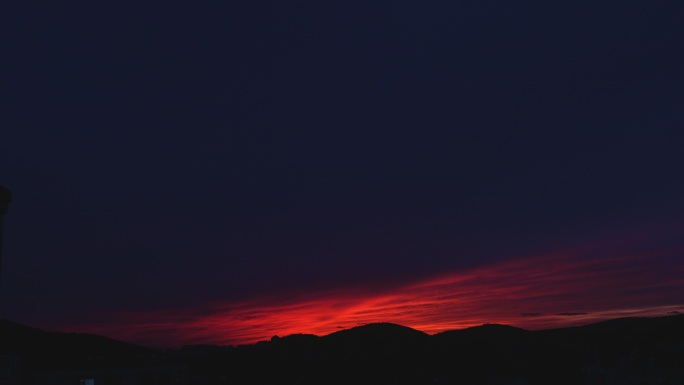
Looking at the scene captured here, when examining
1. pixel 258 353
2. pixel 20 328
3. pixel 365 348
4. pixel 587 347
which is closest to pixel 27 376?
pixel 20 328

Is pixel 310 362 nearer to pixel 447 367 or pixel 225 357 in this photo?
pixel 225 357

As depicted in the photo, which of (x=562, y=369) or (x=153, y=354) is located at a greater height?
(x=153, y=354)

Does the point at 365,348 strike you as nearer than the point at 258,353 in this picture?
No

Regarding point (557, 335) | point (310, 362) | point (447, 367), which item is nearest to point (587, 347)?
point (557, 335)

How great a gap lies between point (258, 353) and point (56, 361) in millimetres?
39105

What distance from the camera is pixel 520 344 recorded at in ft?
279

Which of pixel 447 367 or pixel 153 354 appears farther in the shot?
pixel 447 367

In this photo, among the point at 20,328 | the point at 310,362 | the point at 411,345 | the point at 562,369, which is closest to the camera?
the point at 20,328

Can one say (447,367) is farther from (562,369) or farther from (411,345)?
(562,369)

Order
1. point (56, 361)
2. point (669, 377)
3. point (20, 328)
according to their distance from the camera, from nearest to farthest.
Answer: point (669, 377), point (56, 361), point (20, 328)

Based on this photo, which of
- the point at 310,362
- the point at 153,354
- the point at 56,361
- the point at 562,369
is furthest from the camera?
the point at 310,362

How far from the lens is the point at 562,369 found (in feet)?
257

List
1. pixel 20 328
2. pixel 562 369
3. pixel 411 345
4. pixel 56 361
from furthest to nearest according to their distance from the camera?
pixel 411 345 → pixel 562 369 → pixel 20 328 → pixel 56 361

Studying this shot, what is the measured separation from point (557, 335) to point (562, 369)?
1567 cm
